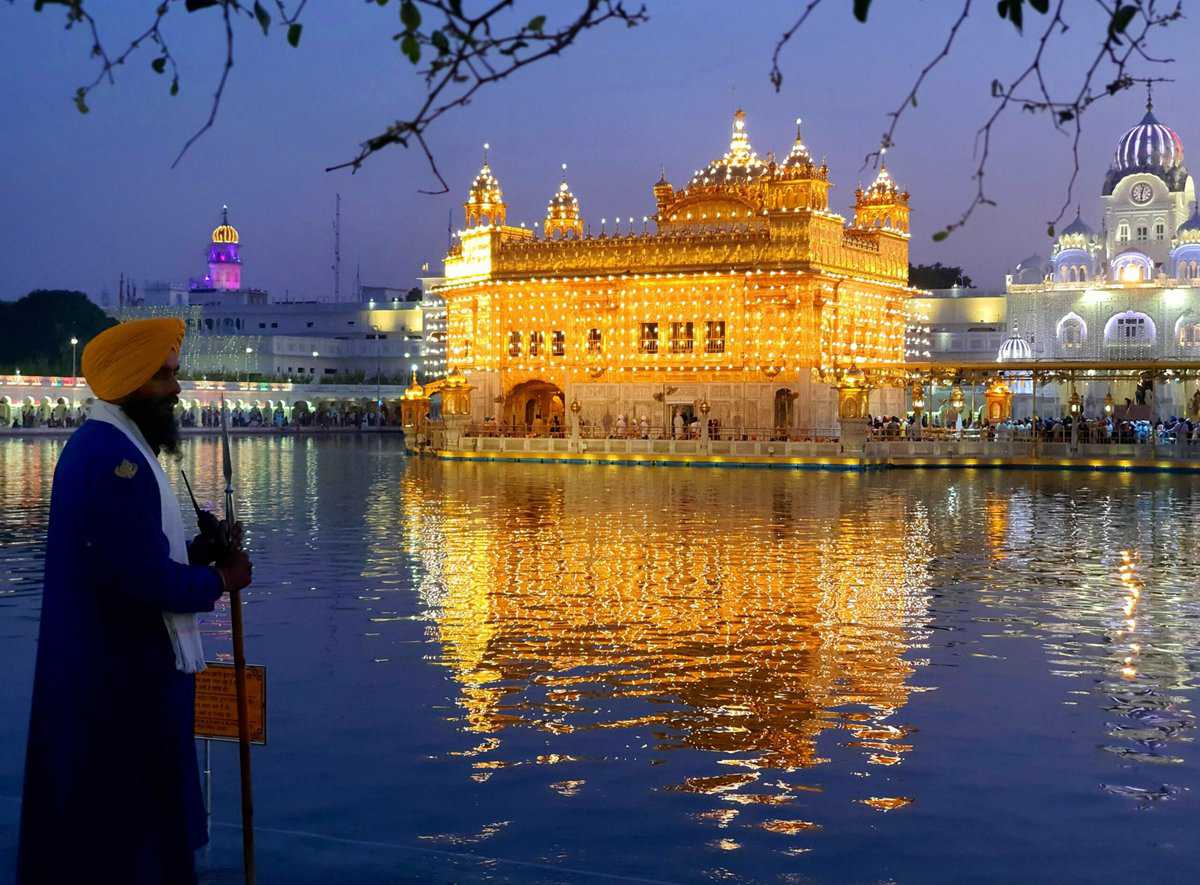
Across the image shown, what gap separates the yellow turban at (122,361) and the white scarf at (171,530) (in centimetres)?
6

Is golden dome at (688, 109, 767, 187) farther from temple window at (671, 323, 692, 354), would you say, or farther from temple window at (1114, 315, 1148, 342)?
temple window at (1114, 315, 1148, 342)

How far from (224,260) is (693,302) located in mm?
88469

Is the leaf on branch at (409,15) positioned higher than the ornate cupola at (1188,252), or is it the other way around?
the ornate cupola at (1188,252)

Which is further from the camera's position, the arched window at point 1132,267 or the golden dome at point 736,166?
the arched window at point 1132,267

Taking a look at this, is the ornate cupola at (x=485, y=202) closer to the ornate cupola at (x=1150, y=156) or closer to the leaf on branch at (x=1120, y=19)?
the ornate cupola at (x=1150, y=156)

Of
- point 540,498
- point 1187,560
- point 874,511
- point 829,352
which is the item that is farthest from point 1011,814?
point 829,352

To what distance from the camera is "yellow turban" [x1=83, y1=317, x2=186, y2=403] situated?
4.74 m

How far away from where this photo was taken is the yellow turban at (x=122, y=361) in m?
4.74

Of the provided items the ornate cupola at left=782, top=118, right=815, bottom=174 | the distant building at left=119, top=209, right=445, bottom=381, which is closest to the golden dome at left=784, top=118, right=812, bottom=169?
the ornate cupola at left=782, top=118, right=815, bottom=174

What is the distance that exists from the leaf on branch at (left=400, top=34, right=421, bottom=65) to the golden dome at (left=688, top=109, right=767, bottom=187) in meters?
48.5

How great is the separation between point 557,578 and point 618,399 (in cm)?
3652

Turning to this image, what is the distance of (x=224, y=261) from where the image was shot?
131 m

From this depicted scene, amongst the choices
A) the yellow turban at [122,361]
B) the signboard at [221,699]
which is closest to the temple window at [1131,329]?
the signboard at [221,699]

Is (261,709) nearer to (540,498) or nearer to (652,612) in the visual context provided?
(652,612)
